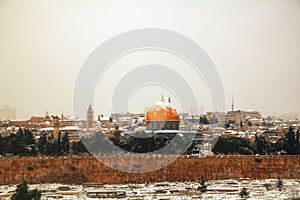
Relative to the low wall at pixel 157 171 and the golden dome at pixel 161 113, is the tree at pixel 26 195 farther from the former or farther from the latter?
the golden dome at pixel 161 113

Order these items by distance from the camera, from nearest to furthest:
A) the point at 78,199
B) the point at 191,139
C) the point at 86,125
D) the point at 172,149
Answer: the point at 78,199
the point at 172,149
the point at 191,139
the point at 86,125

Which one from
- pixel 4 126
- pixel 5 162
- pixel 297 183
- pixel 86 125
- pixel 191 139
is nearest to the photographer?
pixel 297 183

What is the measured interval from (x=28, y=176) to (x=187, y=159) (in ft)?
18.1

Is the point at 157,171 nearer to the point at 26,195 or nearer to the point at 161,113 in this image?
the point at 26,195

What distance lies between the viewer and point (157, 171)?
2045 centimetres

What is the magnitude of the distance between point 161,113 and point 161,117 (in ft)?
0.70

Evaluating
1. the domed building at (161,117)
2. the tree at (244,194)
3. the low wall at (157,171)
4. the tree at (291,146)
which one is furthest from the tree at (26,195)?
the domed building at (161,117)

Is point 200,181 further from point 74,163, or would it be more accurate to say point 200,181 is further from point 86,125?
point 86,125

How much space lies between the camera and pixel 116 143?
83.1 feet

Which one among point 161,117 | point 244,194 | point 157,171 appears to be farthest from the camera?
point 161,117

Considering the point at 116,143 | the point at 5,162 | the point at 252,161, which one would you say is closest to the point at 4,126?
the point at 116,143

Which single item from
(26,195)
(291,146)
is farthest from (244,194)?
(291,146)

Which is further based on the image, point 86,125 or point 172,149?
point 86,125

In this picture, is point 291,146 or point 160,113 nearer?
point 291,146
